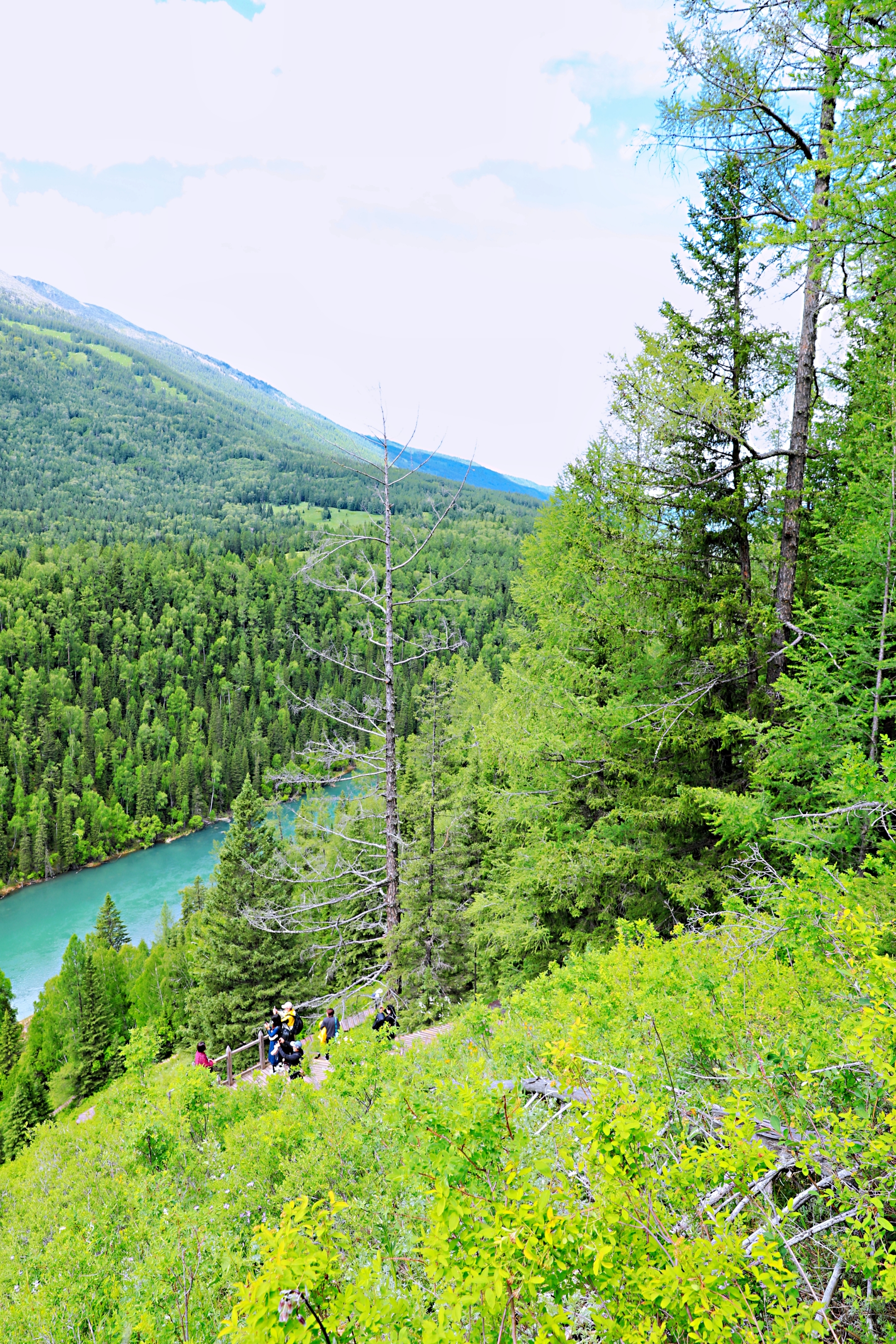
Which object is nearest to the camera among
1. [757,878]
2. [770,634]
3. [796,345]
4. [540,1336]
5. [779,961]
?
[540,1336]

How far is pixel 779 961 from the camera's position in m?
4.58

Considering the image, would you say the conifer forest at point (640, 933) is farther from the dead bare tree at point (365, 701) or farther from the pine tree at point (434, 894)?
the pine tree at point (434, 894)

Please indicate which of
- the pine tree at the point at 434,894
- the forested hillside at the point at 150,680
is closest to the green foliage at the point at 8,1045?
the pine tree at the point at 434,894

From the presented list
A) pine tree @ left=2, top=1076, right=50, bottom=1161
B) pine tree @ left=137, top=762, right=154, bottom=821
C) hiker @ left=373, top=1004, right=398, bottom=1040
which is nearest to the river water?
pine tree @ left=137, top=762, right=154, bottom=821

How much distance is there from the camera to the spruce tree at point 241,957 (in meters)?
22.6

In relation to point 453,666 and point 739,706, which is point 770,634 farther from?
point 453,666

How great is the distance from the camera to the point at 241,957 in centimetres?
2306

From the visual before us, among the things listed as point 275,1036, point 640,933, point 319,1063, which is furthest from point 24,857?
point 640,933

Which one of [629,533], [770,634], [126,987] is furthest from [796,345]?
[126,987]

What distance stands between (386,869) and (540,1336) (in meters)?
7.99

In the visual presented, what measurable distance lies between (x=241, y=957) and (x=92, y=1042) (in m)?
15.5

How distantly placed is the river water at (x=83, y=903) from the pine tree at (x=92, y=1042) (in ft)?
36.3

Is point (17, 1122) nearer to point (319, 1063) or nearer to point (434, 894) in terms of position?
point (434, 894)

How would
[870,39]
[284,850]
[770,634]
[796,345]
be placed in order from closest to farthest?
1. [870,39]
2. [770,634]
3. [796,345]
4. [284,850]
